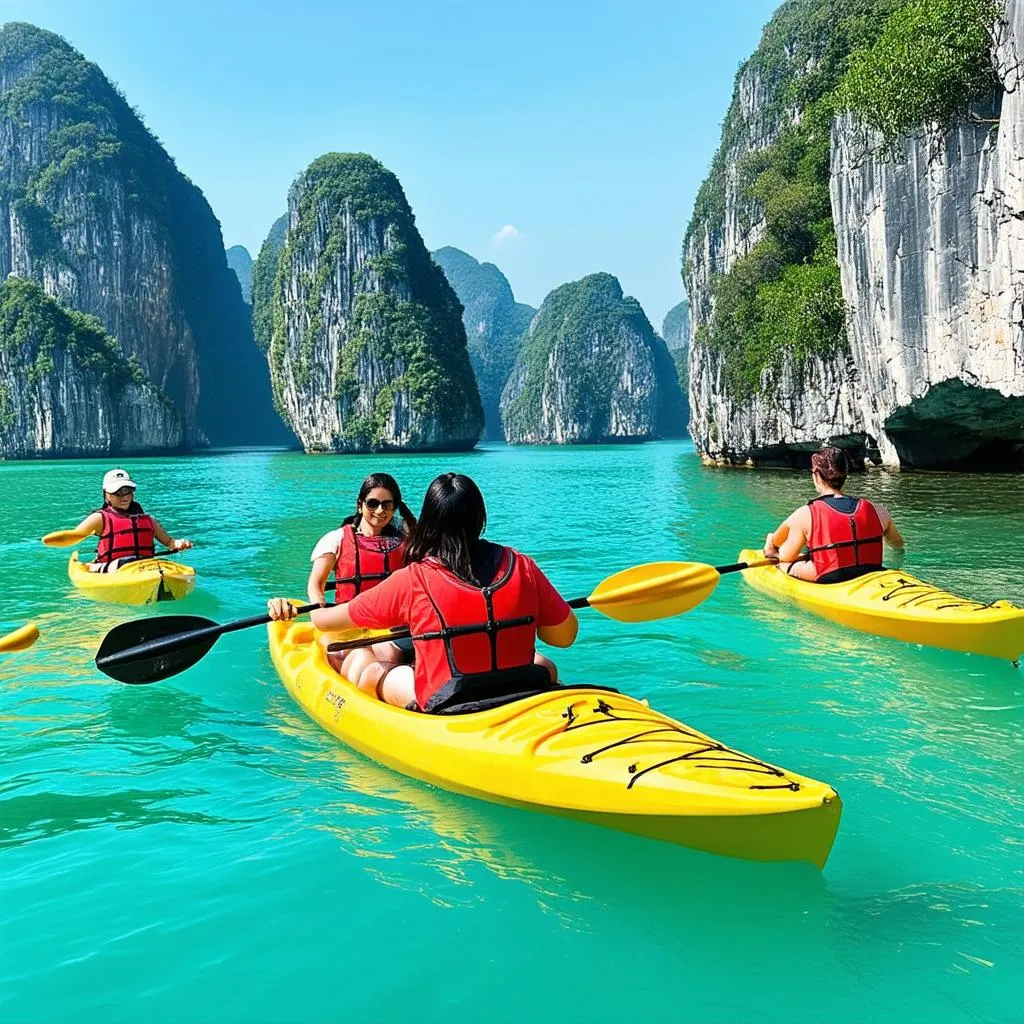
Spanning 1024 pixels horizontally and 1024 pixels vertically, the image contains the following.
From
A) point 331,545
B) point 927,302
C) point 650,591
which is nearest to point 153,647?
point 331,545

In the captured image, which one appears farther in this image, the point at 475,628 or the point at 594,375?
the point at 594,375

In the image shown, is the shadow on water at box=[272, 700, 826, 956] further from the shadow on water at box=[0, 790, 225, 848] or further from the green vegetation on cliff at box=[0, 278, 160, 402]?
the green vegetation on cliff at box=[0, 278, 160, 402]

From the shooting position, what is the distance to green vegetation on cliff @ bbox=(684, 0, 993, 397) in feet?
44.6

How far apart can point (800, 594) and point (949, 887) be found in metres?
4.11

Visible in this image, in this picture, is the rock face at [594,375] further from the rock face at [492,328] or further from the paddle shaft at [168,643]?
the paddle shaft at [168,643]

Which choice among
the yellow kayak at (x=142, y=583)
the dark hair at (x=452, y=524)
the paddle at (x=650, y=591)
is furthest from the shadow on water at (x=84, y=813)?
the yellow kayak at (x=142, y=583)

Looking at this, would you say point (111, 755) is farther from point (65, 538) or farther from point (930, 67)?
point (930, 67)

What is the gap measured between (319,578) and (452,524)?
79.7 inches

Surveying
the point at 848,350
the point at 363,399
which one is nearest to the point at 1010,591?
the point at 848,350

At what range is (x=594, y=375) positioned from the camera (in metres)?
119

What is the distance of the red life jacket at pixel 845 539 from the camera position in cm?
623

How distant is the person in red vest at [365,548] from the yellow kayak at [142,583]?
323 centimetres

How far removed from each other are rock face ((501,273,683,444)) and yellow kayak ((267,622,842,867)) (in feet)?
358

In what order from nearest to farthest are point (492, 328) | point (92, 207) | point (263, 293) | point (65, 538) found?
point (65, 538)
point (92, 207)
point (263, 293)
point (492, 328)
